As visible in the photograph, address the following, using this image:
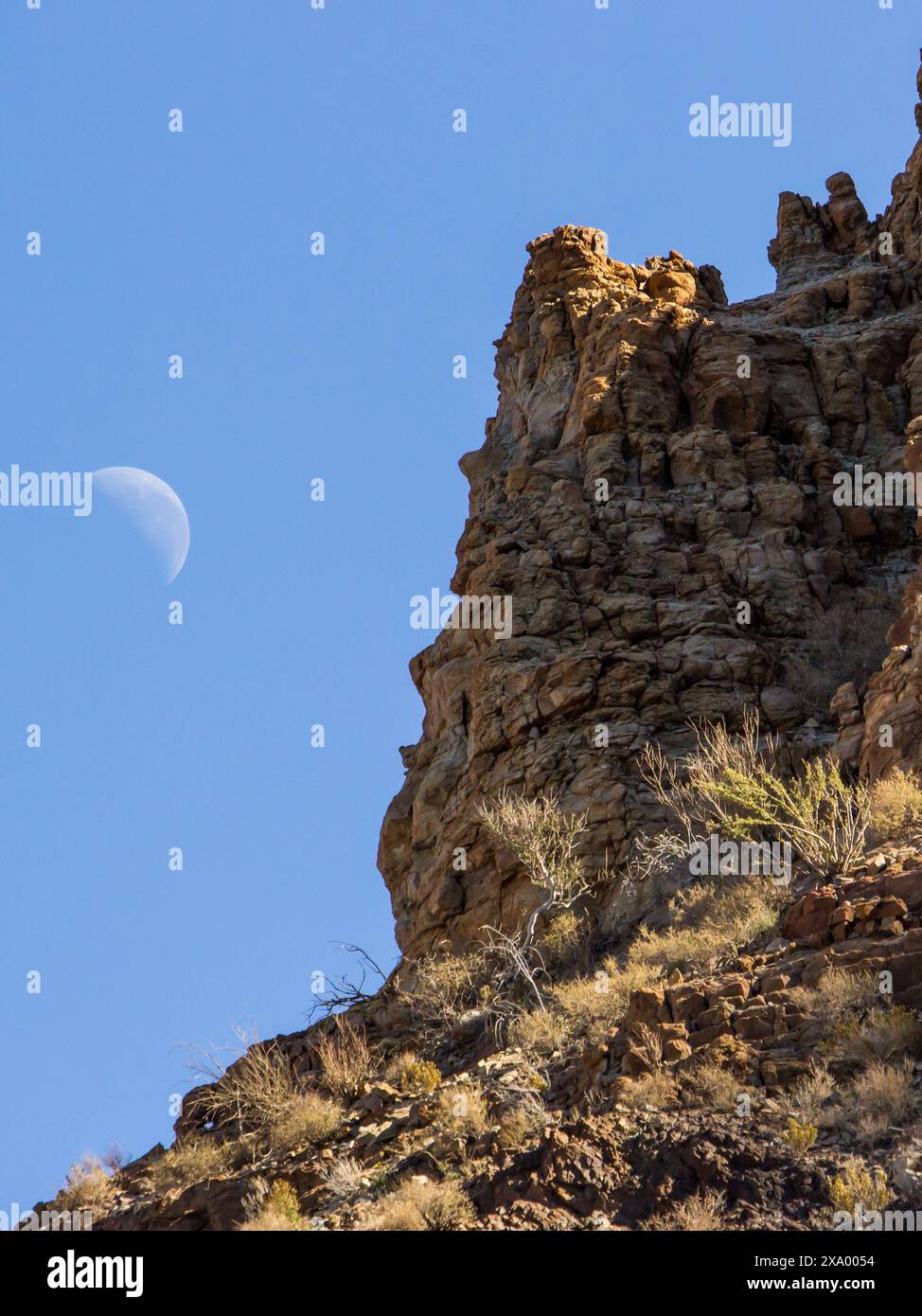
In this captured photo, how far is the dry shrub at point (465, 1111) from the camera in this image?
16125mm

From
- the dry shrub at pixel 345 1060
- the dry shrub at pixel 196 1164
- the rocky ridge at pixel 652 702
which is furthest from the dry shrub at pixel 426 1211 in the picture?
the dry shrub at pixel 345 1060

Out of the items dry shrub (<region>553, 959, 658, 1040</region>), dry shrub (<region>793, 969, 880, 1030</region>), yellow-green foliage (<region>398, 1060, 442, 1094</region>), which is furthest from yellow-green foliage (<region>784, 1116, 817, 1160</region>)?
yellow-green foliage (<region>398, 1060, 442, 1094</region>)

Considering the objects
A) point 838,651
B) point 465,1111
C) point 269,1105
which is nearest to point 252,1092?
point 269,1105

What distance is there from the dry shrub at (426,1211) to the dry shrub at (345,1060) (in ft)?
18.6

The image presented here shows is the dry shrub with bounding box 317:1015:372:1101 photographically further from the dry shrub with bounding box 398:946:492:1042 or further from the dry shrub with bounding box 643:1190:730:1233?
the dry shrub with bounding box 643:1190:730:1233

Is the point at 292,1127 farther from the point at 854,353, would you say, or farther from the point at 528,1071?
the point at 854,353

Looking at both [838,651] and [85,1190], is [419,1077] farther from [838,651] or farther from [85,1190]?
[838,651]

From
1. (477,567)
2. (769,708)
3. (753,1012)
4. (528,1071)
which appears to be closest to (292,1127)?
(528,1071)

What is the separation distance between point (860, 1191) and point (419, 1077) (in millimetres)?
8797

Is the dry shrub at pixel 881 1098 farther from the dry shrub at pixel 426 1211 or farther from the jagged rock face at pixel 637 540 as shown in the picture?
the jagged rock face at pixel 637 540

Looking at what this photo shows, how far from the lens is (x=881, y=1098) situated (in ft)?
42.7

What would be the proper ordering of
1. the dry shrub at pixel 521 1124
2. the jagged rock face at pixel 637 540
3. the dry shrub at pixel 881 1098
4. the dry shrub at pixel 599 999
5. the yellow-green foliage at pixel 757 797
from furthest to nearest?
the jagged rock face at pixel 637 540 < the yellow-green foliage at pixel 757 797 < the dry shrub at pixel 599 999 < the dry shrub at pixel 521 1124 < the dry shrub at pixel 881 1098

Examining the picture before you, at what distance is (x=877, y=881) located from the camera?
669 inches

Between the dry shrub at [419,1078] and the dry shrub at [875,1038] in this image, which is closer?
the dry shrub at [875,1038]
